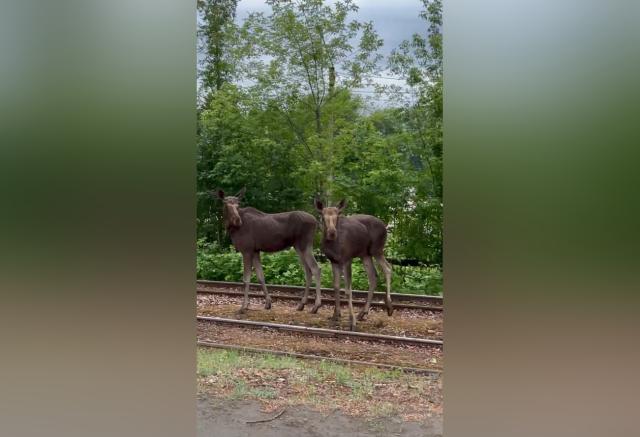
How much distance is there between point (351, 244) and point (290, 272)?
54 centimetres

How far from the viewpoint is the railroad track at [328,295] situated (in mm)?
3832

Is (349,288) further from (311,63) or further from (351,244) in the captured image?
(311,63)

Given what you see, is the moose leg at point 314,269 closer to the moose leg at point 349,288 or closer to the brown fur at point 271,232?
the brown fur at point 271,232

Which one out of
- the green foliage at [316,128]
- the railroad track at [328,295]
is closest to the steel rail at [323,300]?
the railroad track at [328,295]

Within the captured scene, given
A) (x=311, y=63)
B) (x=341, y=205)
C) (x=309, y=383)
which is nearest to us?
(x=309, y=383)

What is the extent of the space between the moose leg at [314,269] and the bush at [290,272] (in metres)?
0.04

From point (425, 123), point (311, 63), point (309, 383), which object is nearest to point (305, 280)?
point (309, 383)

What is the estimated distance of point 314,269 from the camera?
13.0 ft

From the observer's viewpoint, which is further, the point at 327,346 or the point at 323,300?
the point at 323,300

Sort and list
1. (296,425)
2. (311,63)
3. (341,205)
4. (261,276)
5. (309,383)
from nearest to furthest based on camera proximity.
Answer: (296,425) < (309,383) < (341,205) < (311,63) < (261,276)
